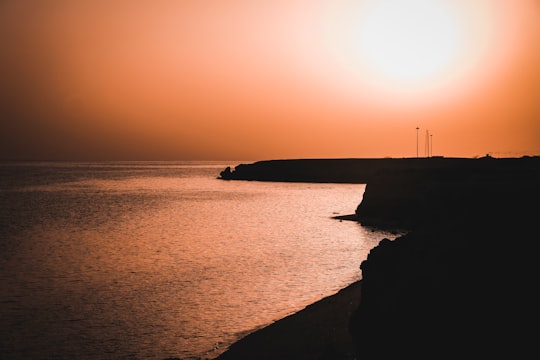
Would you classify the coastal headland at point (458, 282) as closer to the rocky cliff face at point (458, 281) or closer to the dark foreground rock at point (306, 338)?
the rocky cliff face at point (458, 281)

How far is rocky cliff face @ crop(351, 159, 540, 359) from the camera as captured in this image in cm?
871

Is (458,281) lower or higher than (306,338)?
higher

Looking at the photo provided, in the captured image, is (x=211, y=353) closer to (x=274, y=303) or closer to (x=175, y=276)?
(x=274, y=303)

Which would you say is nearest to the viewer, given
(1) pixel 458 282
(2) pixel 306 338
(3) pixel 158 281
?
Answer: (1) pixel 458 282

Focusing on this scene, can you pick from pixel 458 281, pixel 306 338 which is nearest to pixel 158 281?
pixel 306 338

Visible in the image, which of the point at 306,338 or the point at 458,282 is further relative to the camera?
the point at 306,338

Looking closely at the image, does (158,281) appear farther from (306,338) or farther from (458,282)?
(458,282)

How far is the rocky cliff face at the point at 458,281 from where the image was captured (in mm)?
8711

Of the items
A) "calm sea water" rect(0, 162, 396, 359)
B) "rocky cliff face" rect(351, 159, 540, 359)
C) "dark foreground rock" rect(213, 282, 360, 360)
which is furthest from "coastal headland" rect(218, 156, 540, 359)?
"calm sea water" rect(0, 162, 396, 359)

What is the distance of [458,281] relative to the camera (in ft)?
30.6

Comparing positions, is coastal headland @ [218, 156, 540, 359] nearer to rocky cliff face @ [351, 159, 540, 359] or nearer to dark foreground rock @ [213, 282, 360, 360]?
rocky cliff face @ [351, 159, 540, 359]

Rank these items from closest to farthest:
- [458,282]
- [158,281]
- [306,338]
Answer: [458,282] < [306,338] < [158,281]

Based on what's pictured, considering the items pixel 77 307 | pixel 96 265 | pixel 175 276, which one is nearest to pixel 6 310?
pixel 77 307

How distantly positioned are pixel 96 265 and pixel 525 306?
102 feet
